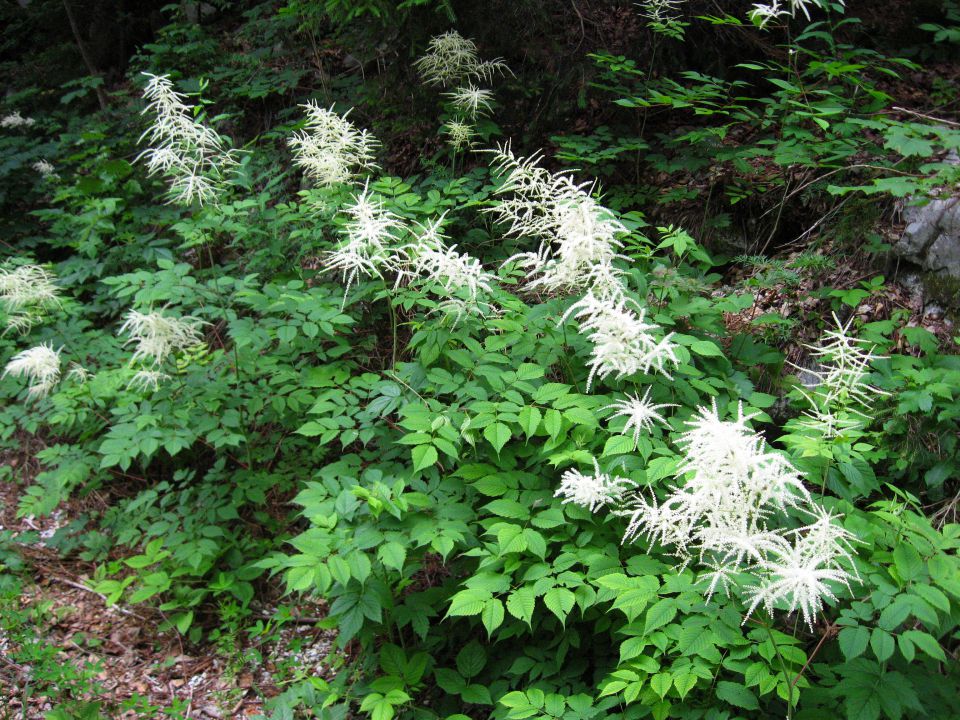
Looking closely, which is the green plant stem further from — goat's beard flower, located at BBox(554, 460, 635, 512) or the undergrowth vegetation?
goat's beard flower, located at BBox(554, 460, 635, 512)

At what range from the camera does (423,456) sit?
2.79 metres

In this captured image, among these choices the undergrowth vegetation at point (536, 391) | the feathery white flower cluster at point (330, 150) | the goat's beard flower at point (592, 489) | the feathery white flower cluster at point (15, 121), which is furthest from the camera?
the feathery white flower cluster at point (15, 121)

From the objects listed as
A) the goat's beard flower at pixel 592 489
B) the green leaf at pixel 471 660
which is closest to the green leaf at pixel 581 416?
the goat's beard flower at pixel 592 489

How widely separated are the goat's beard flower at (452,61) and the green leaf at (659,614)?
4.10 meters

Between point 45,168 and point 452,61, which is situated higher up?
point 452,61

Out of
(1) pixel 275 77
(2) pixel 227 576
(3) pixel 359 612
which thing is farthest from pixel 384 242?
(1) pixel 275 77

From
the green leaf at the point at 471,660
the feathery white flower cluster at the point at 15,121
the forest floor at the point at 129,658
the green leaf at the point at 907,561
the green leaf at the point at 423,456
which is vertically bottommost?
the forest floor at the point at 129,658

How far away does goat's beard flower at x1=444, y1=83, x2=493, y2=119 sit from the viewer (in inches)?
191

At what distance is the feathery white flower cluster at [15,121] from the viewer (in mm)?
7547

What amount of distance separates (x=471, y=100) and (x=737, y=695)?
4.22 meters

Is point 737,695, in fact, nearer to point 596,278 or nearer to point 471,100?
point 596,278

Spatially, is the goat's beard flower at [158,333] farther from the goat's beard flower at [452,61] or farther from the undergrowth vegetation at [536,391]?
the goat's beard flower at [452,61]

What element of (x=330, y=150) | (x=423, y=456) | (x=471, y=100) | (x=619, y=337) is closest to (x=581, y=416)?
(x=619, y=337)

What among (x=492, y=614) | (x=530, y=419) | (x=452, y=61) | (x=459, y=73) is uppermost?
(x=452, y=61)
